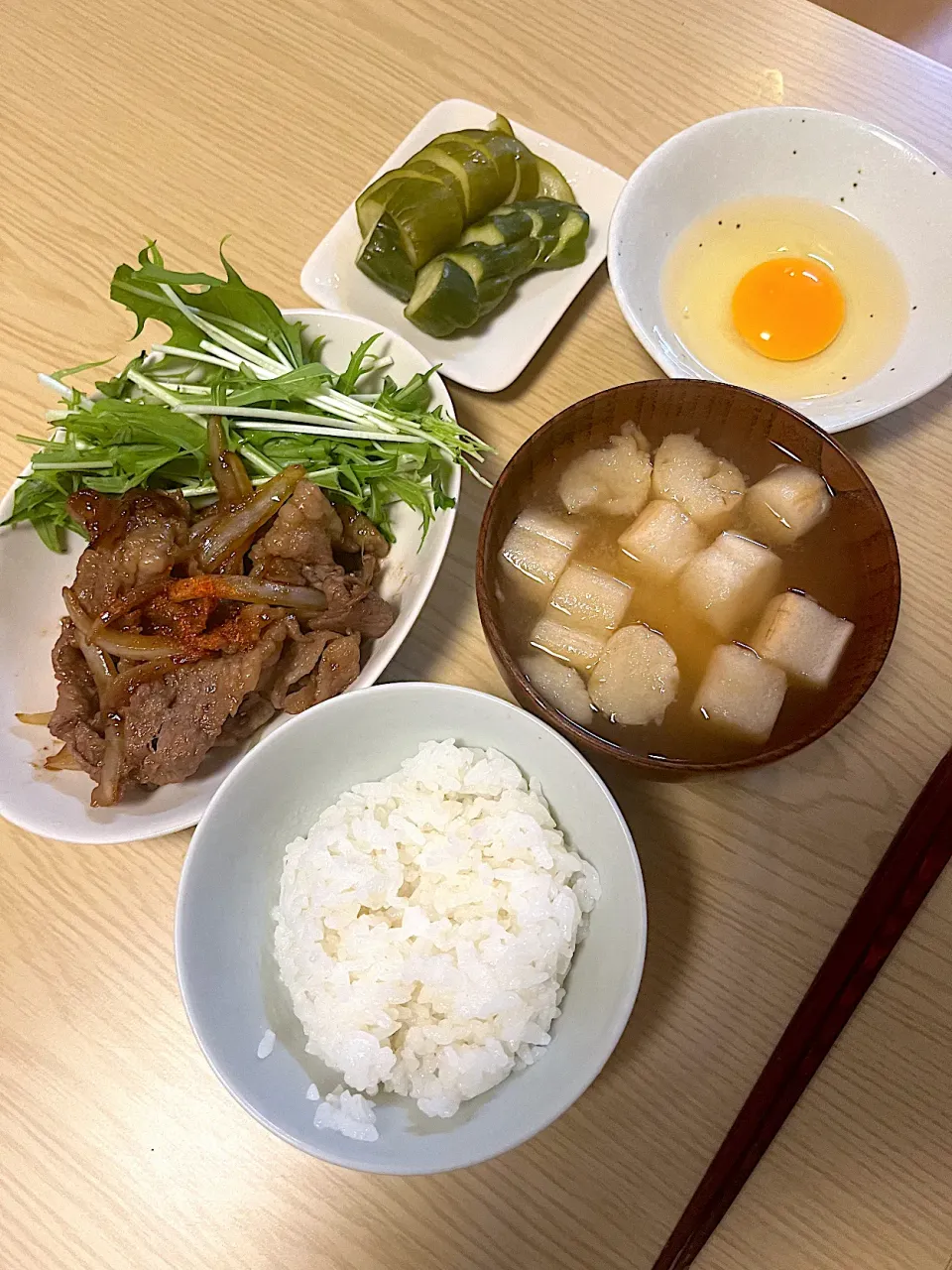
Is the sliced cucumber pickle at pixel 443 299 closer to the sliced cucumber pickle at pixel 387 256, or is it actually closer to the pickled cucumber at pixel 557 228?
the sliced cucumber pickle at pixel 387 256

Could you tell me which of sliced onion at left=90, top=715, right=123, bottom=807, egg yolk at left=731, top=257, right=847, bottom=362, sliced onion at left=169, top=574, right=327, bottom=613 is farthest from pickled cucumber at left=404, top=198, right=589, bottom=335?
sliced onion at left=90, top=715, right=123, bottom=807

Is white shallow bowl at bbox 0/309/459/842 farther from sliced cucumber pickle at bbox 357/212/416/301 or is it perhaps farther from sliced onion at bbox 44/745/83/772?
sliced cucumber pickle at bbox 357/212/416/301

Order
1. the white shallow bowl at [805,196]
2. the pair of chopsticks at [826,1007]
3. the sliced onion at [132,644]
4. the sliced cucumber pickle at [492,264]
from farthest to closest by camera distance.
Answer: the sliced cucumber pickle at [492,264] < the white shallow bowl at [805,196] < the sliced onion at [132,644] < the pair of chopsticks at [826,1007]

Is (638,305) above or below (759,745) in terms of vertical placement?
above

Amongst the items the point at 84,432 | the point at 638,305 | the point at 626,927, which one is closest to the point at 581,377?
the point at 638,305

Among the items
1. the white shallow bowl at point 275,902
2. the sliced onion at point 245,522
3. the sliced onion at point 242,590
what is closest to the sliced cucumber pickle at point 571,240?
the sliced onion at point 245,522

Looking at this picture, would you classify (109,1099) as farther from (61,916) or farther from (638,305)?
(638,305)

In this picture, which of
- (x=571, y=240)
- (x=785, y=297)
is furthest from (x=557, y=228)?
(x=785, y=297)

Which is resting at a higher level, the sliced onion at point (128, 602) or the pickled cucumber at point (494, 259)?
the pickled cucumber at point (494, 259)
